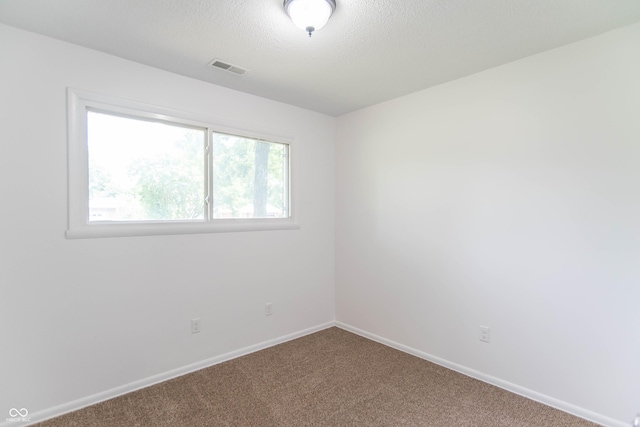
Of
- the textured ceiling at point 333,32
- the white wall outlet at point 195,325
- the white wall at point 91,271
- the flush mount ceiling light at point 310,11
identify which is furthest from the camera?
the white wall outlet at point 195,325

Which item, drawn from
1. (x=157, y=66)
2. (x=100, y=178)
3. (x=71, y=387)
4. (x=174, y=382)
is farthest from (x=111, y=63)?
(x=174, y=382)

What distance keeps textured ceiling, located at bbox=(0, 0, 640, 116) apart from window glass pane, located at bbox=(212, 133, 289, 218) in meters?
0.67

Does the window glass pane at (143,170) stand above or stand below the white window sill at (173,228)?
above

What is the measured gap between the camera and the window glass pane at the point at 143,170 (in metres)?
2.35

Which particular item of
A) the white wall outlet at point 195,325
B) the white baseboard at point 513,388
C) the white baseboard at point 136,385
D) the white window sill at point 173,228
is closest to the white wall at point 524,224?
the white baseboard at point 513,388

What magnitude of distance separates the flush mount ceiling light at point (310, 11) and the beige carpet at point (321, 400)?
245 centimetres

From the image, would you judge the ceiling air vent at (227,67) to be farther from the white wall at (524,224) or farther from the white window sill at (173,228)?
the white wall at (524,224)

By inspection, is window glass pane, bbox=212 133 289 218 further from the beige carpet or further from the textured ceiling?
the beige carpet

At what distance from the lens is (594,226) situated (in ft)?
6.88

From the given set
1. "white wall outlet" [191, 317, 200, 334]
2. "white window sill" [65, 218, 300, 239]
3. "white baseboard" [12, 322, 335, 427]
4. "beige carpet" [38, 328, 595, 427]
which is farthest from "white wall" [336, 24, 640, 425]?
"white wall outlet" [191, 317, 200, 334]

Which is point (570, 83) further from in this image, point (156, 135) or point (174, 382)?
point (174, 382)

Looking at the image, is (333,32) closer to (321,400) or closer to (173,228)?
(173,228)

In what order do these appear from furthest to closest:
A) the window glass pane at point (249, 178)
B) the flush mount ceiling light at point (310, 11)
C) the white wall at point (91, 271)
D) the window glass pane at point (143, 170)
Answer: the window glass pane at point (249, 178) → the window glass pane at point (143, 170) → the white wall at point (91, 271) → the flush mount ceiling light at point (310, 11)

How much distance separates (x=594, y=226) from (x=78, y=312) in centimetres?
357
